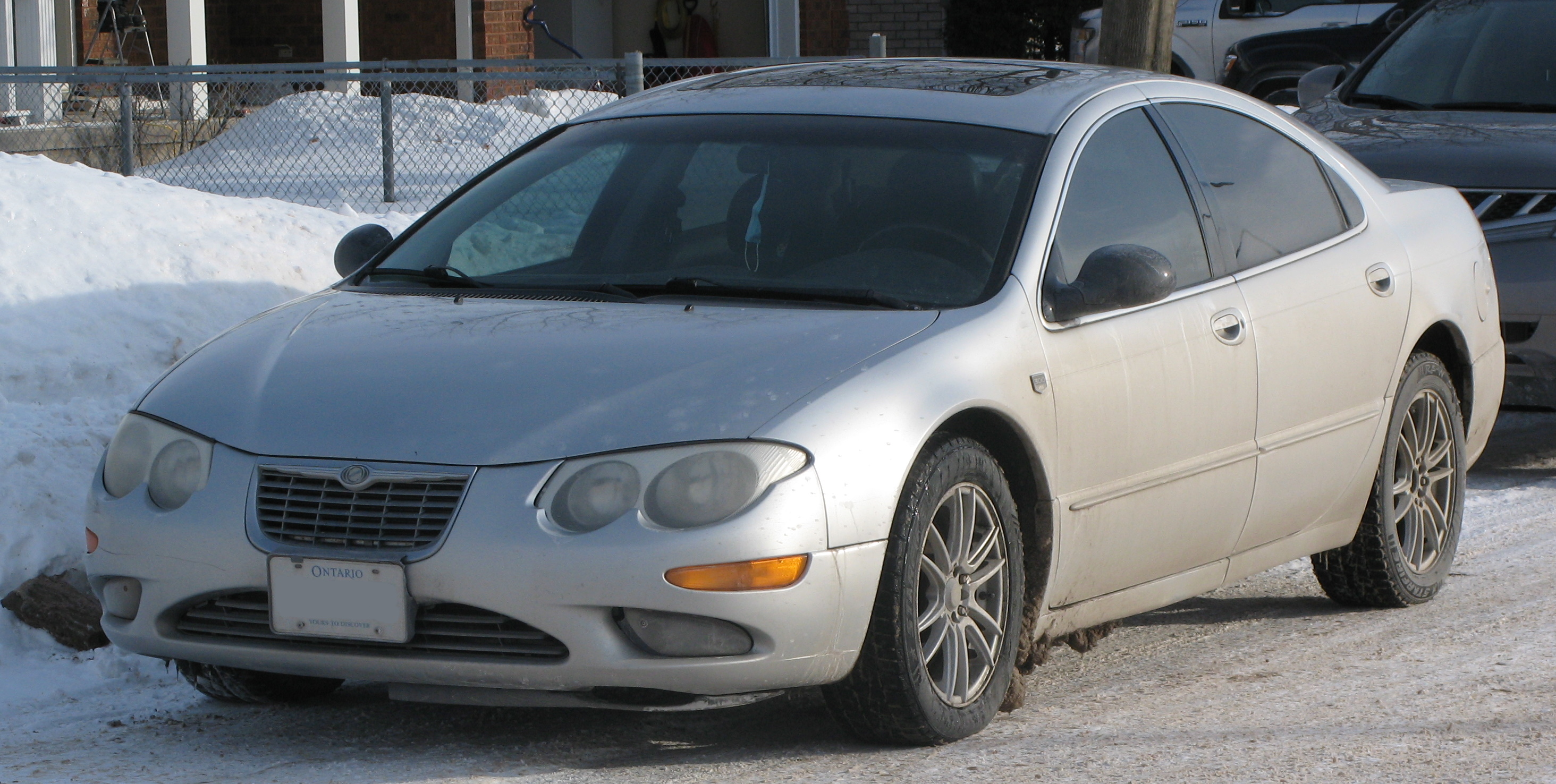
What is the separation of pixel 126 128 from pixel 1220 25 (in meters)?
10.7

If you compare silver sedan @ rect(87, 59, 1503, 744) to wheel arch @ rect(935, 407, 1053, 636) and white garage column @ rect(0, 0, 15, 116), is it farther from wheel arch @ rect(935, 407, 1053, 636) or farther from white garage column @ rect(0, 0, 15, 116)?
white garage column @ rect(0, 0, 15, 116)

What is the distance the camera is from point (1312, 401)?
210 inches

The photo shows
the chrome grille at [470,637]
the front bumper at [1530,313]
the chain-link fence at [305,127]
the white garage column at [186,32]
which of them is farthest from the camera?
the white garage column at [186,32]

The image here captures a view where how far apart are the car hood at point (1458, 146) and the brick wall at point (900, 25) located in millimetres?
14620

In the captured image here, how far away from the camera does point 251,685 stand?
15.4ft

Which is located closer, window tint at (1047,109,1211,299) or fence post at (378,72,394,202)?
window tint at (1047,109,1211,299)

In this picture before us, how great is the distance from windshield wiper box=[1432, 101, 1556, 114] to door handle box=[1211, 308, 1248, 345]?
4.47 m

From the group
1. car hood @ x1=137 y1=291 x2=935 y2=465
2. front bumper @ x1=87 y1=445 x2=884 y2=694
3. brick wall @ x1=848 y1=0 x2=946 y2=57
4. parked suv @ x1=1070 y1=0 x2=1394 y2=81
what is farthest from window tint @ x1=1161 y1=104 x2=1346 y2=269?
brick wall @ x1=848 y1=0 x2=946 y2=57

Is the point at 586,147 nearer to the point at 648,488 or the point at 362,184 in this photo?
the point at 648,488

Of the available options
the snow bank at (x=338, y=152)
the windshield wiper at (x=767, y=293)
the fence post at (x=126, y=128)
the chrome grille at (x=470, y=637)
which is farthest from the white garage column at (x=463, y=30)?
the chrome grille at (x=470, y=637)

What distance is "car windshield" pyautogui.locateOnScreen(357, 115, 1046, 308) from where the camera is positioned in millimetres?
4684

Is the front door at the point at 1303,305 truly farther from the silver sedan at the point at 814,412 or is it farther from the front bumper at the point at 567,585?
the front bumper at the point at 567,585

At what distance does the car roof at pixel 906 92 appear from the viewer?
16.7 ft

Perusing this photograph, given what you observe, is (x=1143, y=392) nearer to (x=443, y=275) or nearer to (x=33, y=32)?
(x=443, y=275)
